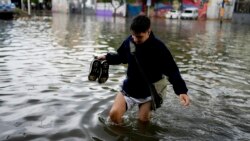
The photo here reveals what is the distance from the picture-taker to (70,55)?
12.4 meters

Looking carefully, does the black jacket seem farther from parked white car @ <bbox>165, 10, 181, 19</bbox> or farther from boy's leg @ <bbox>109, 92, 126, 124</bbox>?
parked white car @ <bbox>165, 10, 181, 19</bbox>

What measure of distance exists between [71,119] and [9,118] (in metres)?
0.98

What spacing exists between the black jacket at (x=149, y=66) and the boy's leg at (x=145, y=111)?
0.65 feet

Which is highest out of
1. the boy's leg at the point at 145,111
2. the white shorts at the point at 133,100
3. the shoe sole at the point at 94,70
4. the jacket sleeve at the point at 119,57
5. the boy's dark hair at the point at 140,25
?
the boy's dark hair at the point at 140,25

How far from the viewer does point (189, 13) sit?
5741cm

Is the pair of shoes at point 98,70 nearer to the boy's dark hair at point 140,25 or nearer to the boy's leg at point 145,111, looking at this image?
the boy's leg at point 145,111

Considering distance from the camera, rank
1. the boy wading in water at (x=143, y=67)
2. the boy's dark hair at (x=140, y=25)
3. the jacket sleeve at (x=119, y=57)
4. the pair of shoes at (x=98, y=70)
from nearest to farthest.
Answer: the boy's dark hair at (x=140, y=25), the boy wading in water at (x=143, y=67), the jacket sleeve at (x=119, y=57), the pair of shoes at (x=98, y=70)

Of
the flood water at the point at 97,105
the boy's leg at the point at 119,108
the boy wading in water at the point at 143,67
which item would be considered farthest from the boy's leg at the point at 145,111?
the boy's leg at the point at 119,108

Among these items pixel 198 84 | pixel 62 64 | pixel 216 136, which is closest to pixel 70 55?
pixel 62 64

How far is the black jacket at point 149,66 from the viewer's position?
4812 millimetres

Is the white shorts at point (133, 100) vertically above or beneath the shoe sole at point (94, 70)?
beneath

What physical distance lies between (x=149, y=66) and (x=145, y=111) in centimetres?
80

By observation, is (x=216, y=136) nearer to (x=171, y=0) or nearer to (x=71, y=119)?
(x=71, y=119)

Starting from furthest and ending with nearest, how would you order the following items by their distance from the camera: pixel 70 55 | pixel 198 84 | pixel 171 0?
pixel 171 0 → pixel 70 55 → pixel 198 84
